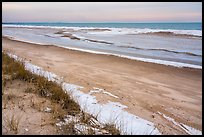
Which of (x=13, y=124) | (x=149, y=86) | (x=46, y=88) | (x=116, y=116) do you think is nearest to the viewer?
(x=13, y=124)

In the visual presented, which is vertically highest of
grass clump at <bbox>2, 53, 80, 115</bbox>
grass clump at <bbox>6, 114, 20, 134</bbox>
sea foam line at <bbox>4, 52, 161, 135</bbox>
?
grass clump at <bbox>2, 53, 80, 115</bbox>

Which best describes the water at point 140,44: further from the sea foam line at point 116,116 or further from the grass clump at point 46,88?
the grass clump at point 46,88

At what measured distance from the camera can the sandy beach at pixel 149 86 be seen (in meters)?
5.41

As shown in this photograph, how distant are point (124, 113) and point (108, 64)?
19.0ft

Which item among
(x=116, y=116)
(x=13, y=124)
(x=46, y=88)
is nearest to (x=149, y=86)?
(x=116, y=116)

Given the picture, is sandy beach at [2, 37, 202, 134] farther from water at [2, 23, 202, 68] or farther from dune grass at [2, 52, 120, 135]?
water at [2, 23, 202, 68]

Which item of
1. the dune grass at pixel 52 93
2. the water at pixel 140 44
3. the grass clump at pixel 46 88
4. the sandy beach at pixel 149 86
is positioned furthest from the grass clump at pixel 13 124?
the water at pixel 140 44

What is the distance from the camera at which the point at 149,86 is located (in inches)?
294

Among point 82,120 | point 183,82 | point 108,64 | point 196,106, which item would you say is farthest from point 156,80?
point 82,120

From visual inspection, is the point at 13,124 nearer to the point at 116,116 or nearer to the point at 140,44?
the point at 116,116

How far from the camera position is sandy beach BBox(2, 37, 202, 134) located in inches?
213

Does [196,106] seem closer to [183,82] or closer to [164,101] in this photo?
[164,101]

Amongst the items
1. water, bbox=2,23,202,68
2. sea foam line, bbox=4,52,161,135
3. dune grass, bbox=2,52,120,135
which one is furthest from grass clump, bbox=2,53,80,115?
water, bbox=2,23,202,68

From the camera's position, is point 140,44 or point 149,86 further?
point 140,44
